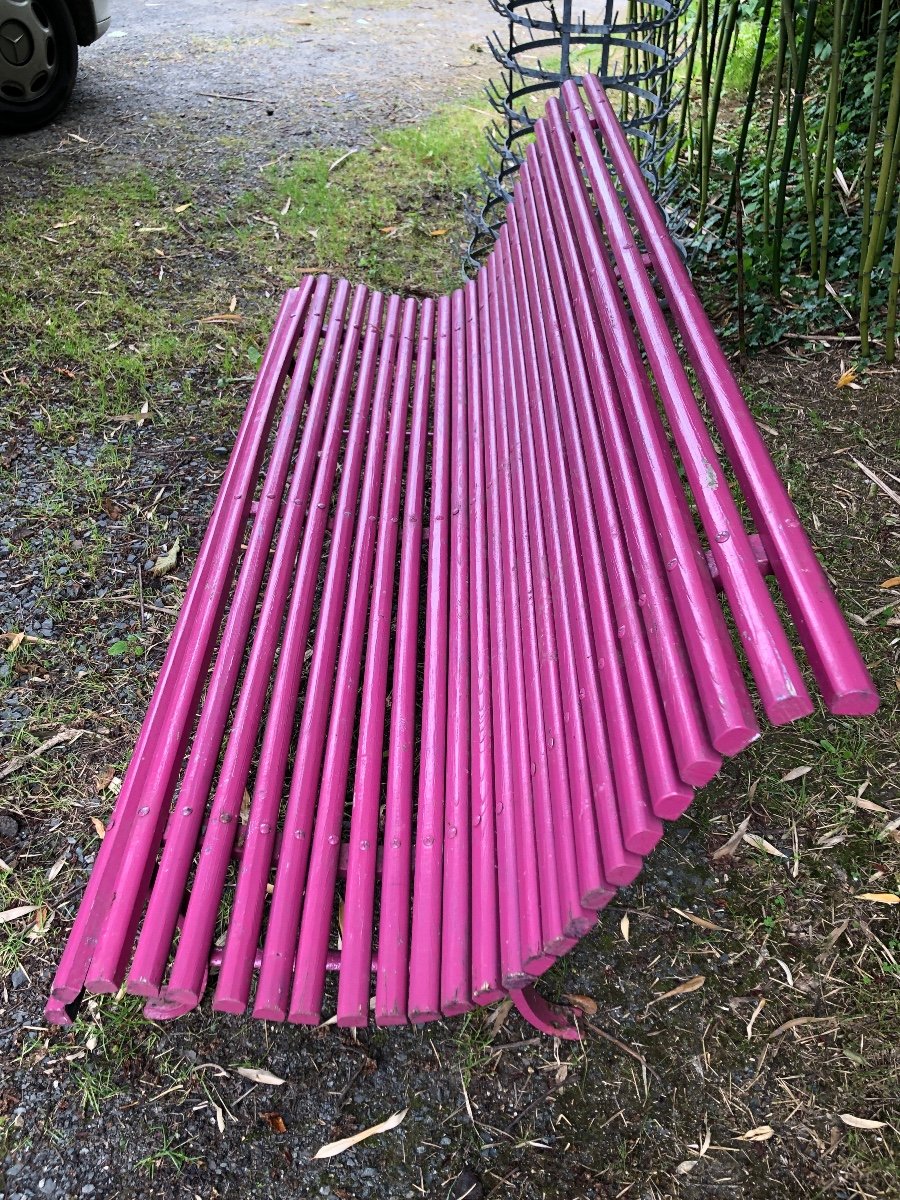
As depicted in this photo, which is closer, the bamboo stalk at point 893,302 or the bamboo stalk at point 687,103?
the bamboo stalk at point 893,302

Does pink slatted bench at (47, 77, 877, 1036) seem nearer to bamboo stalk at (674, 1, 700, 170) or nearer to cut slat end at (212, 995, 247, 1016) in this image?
cut slat end at (212, 995, 247, 1016)

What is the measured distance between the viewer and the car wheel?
199 inches

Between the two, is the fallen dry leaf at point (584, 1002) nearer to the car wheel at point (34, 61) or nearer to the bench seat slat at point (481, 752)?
the bench seat slat at point (481, 752)

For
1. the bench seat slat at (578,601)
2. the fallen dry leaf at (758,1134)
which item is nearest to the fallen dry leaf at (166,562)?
the bench seat slat at (578,601)

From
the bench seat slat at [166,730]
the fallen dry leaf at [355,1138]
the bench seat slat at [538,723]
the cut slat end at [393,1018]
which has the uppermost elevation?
the bench seat slat at [538,723]

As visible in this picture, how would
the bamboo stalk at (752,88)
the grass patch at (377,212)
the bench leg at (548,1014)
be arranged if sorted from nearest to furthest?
the bench leg at (548,1014) → the bamboo stalk at (752,88) → the grass patch at (377,212)

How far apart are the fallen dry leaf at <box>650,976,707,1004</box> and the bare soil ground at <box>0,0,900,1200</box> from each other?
0.04ft

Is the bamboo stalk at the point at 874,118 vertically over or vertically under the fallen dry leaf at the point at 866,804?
over

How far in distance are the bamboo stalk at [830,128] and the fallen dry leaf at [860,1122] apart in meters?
3.10

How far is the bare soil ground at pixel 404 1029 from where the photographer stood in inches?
70.7

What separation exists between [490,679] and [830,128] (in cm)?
276

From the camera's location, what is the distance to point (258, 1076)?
6.24 ft

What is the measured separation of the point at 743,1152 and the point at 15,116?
6455 millimetres

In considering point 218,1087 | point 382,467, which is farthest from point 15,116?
point 218,1087
